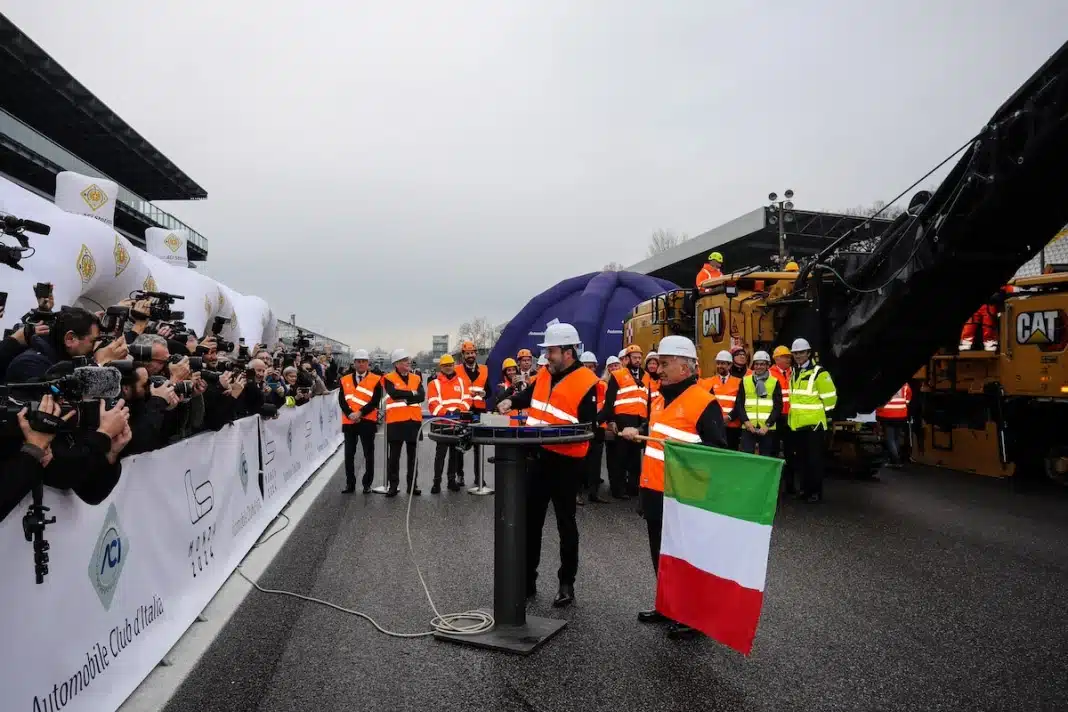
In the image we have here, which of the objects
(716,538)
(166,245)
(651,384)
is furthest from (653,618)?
(166,245)

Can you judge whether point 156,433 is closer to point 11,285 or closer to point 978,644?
point 11,285

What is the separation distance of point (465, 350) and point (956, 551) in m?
6.82

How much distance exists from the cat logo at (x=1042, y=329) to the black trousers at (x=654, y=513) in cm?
766

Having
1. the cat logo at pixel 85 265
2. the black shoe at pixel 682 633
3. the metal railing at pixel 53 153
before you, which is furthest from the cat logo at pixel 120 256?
the metal railing at pixel 53 153

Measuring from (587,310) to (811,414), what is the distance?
1435 centimetres

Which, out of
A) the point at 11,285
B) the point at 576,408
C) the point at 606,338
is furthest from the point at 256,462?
the point at 606,338

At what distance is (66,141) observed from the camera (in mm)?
35500

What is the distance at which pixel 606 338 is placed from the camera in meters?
23.5

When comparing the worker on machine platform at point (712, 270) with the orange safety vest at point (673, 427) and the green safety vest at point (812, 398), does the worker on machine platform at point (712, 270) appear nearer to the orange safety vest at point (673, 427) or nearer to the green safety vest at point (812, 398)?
the green safety vest at point (812, 398)

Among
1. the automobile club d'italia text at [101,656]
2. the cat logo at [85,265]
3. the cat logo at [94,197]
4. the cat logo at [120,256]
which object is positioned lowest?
the automobile club d'italia text at [101,656]

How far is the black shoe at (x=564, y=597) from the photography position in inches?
213

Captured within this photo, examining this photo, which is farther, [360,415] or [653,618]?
[360,415]

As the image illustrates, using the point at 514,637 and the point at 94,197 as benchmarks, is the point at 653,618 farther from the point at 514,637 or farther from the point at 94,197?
the point at 94,197

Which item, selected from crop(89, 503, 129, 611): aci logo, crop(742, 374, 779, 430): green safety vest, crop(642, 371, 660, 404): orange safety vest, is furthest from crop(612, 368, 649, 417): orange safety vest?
crop(89, 503, 129, 611): aci logo
